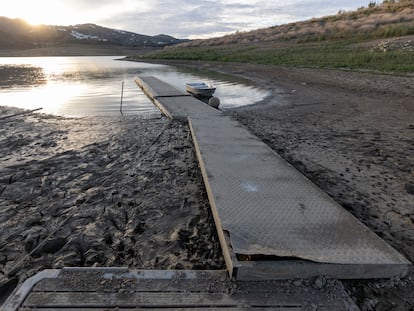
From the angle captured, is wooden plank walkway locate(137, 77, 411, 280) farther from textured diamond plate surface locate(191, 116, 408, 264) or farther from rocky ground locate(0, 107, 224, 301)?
rocky ground locate(0, 107, 224, 301)

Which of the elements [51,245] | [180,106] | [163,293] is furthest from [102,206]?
[180,106]

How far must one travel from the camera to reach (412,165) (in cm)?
489

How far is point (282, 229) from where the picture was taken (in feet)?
9.23

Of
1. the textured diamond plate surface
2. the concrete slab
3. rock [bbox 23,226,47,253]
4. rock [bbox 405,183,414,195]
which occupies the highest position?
the textured diamond plate surface

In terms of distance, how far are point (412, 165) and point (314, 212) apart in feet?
9.85

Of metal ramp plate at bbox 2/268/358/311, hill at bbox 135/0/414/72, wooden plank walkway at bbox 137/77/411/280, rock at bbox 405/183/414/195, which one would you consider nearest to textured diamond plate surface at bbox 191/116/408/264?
wooden plank walkway at bbox 137/77/411/280

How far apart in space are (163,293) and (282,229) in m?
1.30

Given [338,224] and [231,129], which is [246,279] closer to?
[338,224]

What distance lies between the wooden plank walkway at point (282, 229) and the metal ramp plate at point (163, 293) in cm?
14

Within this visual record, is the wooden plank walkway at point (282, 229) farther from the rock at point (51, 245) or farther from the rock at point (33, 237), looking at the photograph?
the rock at point (33, 237)

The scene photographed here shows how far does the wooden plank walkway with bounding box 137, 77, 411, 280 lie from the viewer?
238 cm

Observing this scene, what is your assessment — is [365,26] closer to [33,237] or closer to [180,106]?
[180,106]

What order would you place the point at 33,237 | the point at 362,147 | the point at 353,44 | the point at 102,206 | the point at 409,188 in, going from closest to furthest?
1. the point at 33,237
2. the point at 102,206
3. the point at 409,188
4. the point at 362,147
5. the point at 353,44

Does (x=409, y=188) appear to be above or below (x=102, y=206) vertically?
above
